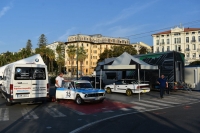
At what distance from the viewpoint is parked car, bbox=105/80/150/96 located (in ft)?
61.3

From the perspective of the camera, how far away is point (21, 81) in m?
12.8

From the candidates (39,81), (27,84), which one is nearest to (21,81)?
(27,84)

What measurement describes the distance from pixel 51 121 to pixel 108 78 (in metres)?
20.4

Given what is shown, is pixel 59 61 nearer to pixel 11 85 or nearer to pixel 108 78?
pixel 108 78

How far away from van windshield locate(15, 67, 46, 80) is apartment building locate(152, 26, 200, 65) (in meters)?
90.0

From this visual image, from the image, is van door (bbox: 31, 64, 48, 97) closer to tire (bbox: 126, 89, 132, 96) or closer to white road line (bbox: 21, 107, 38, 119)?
white road line (bbox: 21, 107, 38, 119)

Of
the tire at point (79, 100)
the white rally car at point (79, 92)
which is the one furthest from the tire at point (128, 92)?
the tire at point (79, 100)

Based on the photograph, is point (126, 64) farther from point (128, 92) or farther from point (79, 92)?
point (79, 92)

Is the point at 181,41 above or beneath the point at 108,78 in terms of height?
above

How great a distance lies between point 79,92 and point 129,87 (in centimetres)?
662

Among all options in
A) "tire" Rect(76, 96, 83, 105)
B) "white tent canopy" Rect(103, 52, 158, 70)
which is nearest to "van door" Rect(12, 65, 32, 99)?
"tire" Rect(76, 96, 83, 105)

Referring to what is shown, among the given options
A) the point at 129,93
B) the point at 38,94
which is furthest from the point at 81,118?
the point at 129,93

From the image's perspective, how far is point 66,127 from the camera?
8117 millimetres

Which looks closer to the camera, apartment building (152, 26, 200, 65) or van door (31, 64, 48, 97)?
van door (31, 64, 48, 97)
